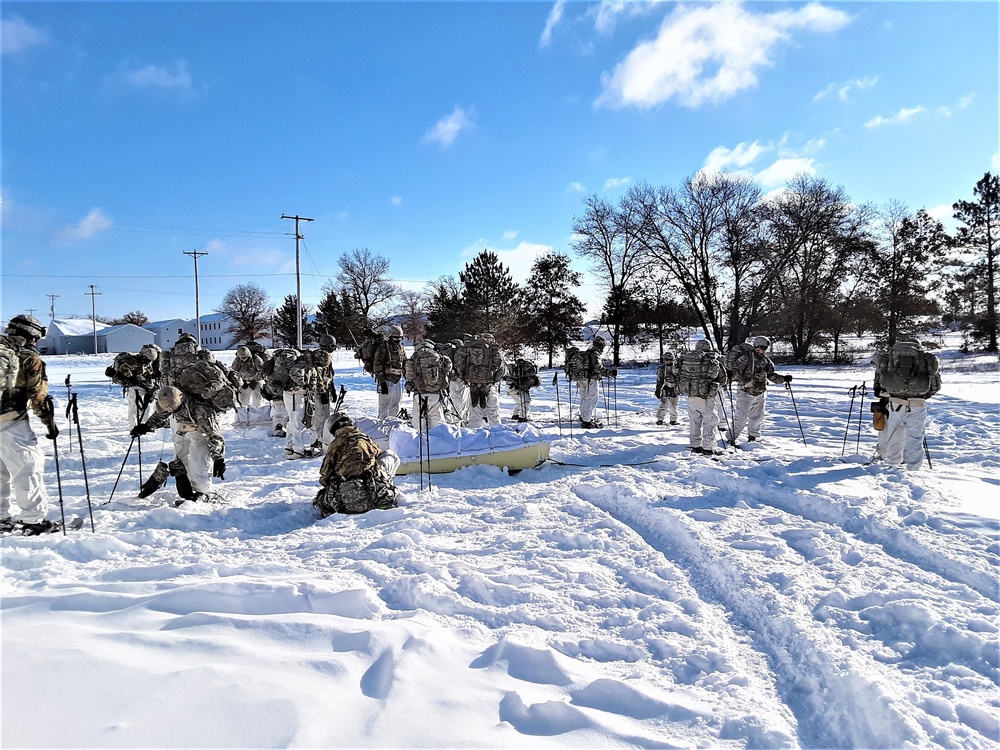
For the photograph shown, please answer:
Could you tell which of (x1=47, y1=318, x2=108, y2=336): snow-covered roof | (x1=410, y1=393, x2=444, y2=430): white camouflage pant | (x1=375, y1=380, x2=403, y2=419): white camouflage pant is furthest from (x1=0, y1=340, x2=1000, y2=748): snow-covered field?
(x1=47, y1=318, x2=108, y2=336): snow-covered roof

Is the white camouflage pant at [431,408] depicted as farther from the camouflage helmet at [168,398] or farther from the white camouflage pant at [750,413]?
the white camouflage pant at [750,413]

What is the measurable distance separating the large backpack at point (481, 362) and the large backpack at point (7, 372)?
7395 millimetres

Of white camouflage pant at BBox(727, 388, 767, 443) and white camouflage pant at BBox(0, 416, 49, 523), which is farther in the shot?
white camouflage pant at BBox(727, 388, 767, 443)

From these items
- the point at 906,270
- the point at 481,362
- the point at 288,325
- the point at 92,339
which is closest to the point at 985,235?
the point at 906,270

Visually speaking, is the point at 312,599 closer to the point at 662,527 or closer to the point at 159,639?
the point at 159,639

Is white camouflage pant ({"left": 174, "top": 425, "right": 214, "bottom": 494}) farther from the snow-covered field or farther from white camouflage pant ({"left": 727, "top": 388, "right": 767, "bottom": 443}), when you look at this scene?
white camouflage pant ({"left": 727, "top": 388, "right": 767, "bottom": 443})

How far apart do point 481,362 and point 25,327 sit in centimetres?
Result: 737

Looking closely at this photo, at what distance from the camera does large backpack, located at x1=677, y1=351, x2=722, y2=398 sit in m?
9.08

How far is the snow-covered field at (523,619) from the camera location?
2.44m

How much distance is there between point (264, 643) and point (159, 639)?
546mm

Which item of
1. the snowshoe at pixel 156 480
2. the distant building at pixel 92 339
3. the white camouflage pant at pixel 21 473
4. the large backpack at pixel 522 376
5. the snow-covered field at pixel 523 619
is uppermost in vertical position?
the distant building at pixel 92 339

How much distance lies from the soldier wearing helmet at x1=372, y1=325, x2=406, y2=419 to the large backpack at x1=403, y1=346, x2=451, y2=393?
1179mm

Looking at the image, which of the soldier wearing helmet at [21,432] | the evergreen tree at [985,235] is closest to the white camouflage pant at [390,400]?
the soldier wearing helmet at [21,432]

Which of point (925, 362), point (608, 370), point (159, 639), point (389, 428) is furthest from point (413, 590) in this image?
point (608, 370)
